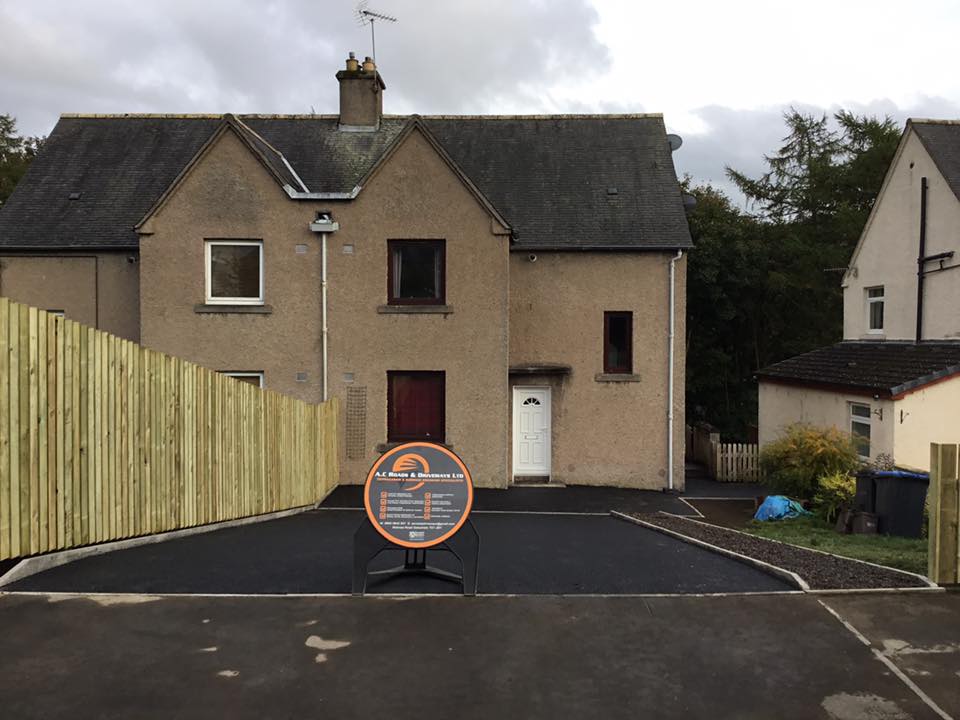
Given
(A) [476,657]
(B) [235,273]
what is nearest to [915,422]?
(A) [476,657]

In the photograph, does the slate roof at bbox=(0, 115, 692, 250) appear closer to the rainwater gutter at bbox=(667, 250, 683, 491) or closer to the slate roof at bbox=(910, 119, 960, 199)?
the rainwater gutter at bbox=(667, 250, 683, 491)

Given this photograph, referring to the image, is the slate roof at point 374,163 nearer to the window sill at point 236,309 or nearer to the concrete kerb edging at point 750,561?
the window sill at point 236,309

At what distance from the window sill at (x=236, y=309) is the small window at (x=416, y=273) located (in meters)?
2.73

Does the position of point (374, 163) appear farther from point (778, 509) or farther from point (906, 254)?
point (906, 254)

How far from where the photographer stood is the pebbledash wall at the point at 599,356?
1617cm

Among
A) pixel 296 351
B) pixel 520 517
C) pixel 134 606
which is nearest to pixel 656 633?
pixel 134 606

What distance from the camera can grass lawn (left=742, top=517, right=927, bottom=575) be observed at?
27.5ft

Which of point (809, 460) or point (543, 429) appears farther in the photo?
point (543, 429)

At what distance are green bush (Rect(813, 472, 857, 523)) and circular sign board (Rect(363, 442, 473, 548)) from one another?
8.58 m

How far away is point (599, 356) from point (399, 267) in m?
5.09

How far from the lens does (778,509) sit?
13328 mm

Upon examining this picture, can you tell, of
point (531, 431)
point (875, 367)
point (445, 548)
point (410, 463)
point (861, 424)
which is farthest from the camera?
point (875, 367)

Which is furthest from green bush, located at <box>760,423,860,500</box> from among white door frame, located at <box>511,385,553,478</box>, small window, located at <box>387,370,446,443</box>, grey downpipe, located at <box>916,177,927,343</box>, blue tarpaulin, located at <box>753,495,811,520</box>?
small window, located at <box>387,370,446,443</box>

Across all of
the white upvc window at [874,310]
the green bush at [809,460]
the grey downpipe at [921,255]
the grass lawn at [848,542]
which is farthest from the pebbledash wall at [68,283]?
the white upvc window at [874,310]
